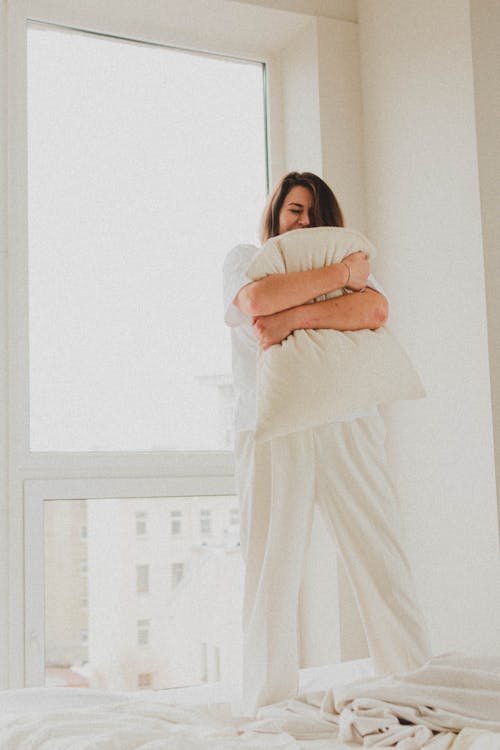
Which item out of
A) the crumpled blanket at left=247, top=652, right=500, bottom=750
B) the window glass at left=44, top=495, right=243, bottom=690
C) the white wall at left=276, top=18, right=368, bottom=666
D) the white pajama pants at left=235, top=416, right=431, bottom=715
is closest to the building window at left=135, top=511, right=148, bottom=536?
the window glass at left=44, top=495, right=243, bottom=690

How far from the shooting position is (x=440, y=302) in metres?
2.68

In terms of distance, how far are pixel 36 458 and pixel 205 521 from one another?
1.83ft

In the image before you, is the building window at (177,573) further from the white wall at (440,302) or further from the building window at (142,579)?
the white wall at (440,302)

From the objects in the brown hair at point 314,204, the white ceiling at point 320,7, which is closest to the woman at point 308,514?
the brown hair at point 314,204

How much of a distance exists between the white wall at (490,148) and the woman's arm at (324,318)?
54 cm

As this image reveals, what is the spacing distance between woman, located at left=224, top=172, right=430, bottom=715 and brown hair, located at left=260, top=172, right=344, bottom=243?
0.22m

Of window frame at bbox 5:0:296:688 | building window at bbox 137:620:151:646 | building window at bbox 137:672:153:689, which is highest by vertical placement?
window frame at bbox 5:0:296:688

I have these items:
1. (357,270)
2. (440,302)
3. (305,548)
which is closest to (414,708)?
(305,548)

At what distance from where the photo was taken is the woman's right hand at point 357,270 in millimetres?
2061

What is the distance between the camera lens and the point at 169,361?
118 inches

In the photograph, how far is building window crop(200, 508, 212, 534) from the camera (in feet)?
9.66

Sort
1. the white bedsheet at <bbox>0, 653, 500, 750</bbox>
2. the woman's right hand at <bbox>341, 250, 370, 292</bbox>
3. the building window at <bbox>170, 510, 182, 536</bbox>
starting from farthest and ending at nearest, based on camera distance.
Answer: the building window at <bbox>170, 510, 182, 536</bbox>, the woman's right hand at <bbox>341, 250, 370, 292</bbox>, the white bedsheet at <bbox>0, 653, 500, 750</bbox>

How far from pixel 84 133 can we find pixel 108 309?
556 millimetres

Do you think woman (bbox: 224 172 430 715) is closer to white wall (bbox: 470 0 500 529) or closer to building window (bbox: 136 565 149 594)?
white wall (bbox: 470 0 500 529)
